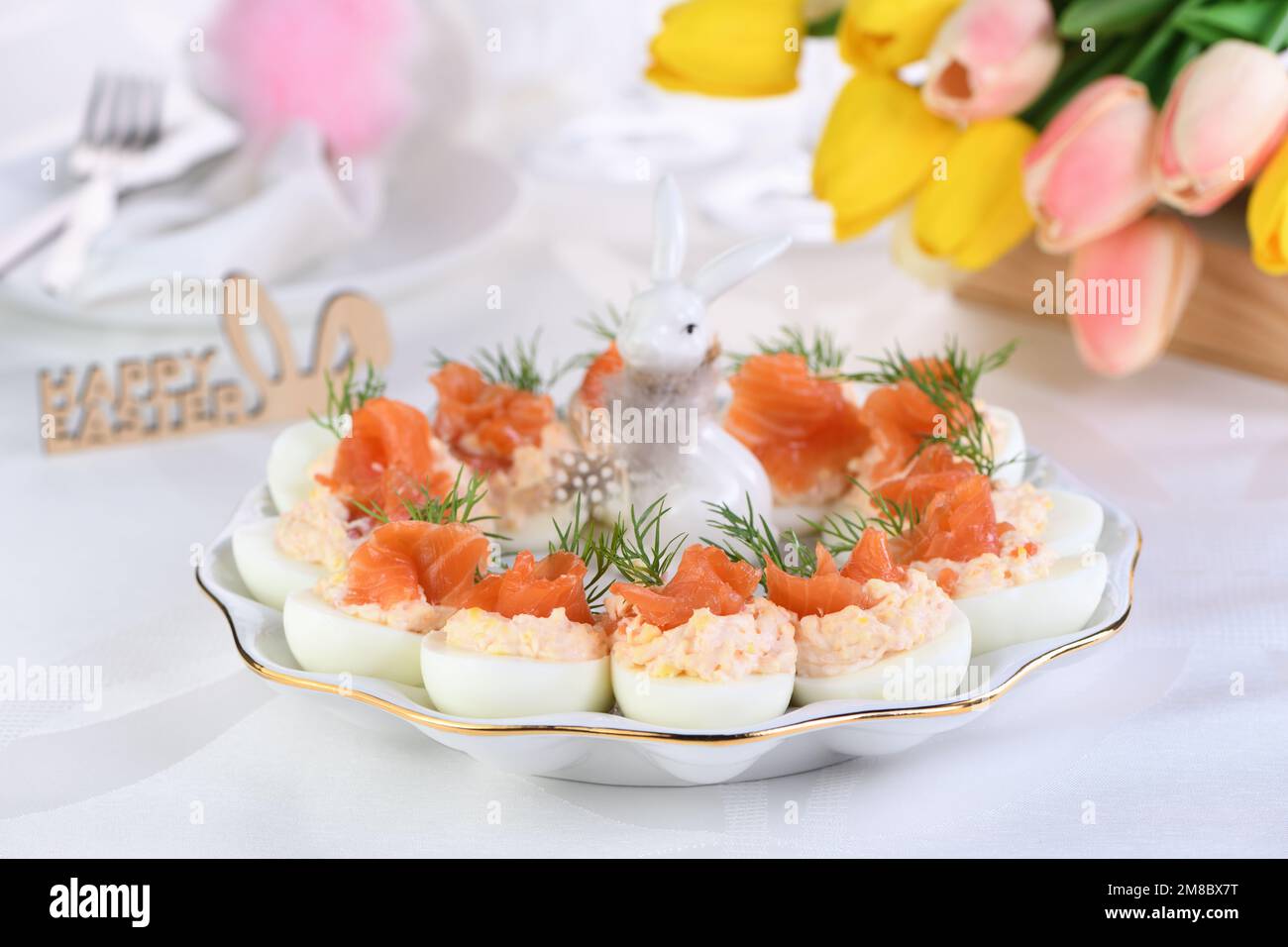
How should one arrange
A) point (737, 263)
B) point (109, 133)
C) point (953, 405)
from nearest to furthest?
1. point (737, 263)
2. point (953, 405)
3. point (109, 133)

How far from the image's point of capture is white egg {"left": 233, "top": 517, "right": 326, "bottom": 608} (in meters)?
1.05

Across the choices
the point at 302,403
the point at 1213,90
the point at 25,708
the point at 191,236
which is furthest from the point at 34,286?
the point at 1213,90

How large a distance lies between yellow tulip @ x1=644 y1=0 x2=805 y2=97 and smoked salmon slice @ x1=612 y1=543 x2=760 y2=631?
727 mm

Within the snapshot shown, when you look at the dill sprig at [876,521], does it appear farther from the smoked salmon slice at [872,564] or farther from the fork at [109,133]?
the fork at [109,133]

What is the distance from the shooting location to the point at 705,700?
2.89 feet

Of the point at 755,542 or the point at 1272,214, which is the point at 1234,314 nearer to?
the point at 1272,214

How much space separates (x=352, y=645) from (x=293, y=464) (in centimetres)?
28

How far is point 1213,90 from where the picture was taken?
1.25m

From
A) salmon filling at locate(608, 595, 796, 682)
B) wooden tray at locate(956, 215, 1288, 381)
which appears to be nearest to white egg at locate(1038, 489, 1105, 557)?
salmon filling at locate(608, 595, 796, 682)

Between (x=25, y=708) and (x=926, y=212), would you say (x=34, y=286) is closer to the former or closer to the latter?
(x=25, y=708)

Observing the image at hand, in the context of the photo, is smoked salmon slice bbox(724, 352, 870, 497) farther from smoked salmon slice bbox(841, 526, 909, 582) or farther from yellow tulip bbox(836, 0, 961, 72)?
yellow tulip bbox(836, 0, 961, 72)

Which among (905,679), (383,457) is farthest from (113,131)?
(905,679)

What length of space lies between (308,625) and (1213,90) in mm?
846

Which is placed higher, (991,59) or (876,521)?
(991,59)
